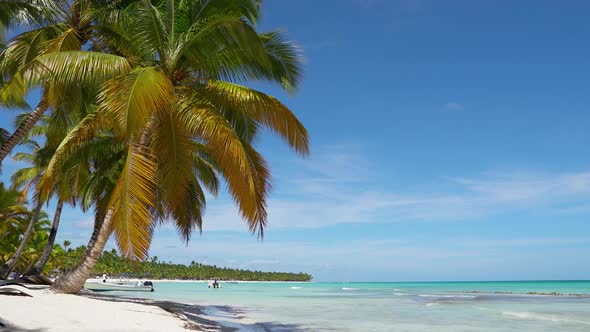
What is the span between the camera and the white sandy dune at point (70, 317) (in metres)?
7.81

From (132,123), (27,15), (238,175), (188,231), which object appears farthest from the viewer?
(188,231)

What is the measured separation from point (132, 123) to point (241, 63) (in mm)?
3310

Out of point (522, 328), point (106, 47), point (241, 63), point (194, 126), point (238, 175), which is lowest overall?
point (522, 328)

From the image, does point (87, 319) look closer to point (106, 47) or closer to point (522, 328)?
point (106, 47)

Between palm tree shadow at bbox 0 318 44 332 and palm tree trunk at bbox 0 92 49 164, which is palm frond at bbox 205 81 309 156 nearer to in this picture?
palm tree trunk at bbox 0 92 49 164

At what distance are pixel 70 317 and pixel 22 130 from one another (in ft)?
17.8

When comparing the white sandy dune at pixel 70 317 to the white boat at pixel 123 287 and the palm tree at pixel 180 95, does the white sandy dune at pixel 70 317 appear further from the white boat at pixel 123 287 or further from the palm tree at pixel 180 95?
the white boat at pixel 123 287

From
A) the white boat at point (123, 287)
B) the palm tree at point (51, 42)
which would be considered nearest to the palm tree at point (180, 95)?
the palm tree at point (51, 42)

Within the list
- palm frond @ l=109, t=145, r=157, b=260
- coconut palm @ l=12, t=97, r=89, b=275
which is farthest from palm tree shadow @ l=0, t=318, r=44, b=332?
coconut palm @ l=12, t=97, r=89, b=275

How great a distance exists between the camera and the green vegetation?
92.8 meters

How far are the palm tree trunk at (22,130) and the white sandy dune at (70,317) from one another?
3.44 meters

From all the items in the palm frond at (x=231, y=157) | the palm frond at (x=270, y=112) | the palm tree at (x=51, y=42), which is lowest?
the palm frond at (x=231, y=157)

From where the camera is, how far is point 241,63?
1081 cm

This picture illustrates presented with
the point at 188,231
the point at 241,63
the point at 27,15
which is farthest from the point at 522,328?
the point at 27,15
